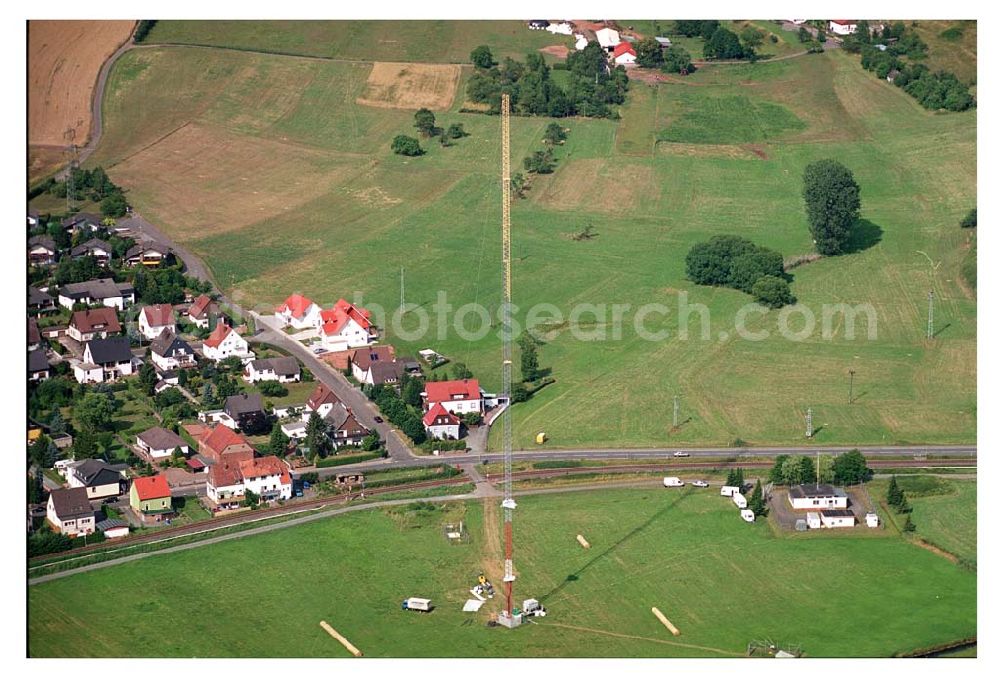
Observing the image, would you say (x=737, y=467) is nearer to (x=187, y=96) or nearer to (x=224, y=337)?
(x=224, y=337)

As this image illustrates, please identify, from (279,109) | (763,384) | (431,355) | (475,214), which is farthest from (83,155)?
(763,384)

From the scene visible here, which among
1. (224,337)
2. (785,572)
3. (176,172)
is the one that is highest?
(176,172)

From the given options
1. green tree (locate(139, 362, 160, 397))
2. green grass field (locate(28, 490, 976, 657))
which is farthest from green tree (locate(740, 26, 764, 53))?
green grass field (locate(28, 490, 976, 657))

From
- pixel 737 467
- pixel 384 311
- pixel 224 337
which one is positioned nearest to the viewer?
pixel 737 467

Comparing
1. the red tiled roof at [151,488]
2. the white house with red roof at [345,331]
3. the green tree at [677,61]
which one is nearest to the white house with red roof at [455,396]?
the white house with red roof at [345,331]

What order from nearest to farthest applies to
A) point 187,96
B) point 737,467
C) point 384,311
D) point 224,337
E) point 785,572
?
point 785,572 < point 737,467 < point 224,337 < point 384,311 < point 187,96

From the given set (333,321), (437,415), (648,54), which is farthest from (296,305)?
(648,54)

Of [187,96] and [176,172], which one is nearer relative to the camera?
[176,172]

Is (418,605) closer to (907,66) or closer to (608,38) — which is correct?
(608,38)
